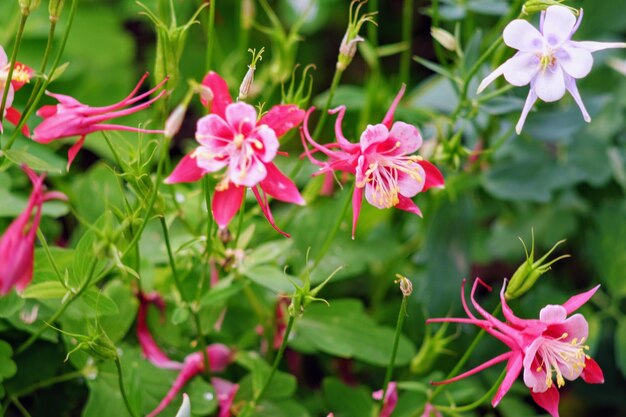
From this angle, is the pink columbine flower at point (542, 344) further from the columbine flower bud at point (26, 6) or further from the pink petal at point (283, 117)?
the columbine flower bud at point (26, 6)

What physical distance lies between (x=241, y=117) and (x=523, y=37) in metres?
0.23

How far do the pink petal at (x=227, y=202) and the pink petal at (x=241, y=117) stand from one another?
0.04 metres

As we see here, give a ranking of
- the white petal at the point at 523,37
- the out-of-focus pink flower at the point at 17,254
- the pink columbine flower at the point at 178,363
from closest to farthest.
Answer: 1. the out-of-focus pink flower at the point at 17,254
2. the white petal at the point at 523,37
3. the pink columbine flower at the point at 178,363

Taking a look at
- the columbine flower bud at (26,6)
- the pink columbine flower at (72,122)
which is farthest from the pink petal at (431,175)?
the columbine flower bud at (26,6)

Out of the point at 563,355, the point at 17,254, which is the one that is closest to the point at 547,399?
the point at 563,355

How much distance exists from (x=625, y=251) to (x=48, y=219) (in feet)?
2.29

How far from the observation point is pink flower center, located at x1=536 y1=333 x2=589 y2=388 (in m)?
0.66

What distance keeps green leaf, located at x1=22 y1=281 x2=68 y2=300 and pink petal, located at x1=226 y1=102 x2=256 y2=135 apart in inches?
8.0

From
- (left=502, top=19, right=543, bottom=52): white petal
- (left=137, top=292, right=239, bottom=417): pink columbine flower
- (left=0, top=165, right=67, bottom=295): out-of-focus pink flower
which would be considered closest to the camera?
(left=0, top=165, right=67, bottom=295): out-of-focus pink flower

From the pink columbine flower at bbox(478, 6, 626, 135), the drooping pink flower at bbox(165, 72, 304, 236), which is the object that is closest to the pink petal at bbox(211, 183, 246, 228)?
the drooping pink flower at bbox(165, 72, 304, 236)

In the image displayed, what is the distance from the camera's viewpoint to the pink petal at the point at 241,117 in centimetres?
64

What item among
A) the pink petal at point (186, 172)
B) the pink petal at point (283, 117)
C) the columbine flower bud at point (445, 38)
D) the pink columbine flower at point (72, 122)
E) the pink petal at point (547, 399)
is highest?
the columbine flower bud at point (445, 38)

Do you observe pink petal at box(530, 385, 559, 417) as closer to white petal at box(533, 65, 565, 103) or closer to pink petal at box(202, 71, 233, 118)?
white petal at box(533, 65, 565, 103)

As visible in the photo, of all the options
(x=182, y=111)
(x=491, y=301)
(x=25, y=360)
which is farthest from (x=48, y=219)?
(x=491, y=301)
